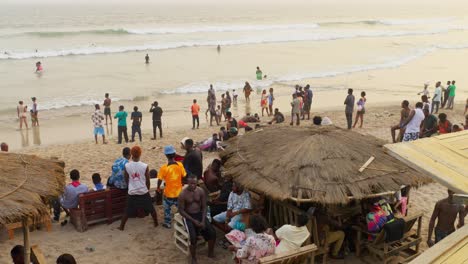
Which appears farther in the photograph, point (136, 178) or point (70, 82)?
point (70, 82)

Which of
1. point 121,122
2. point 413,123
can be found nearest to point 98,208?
point 413,123

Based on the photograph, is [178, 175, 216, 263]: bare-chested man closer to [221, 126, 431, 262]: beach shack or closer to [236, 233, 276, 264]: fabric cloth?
[221, 126, 431, 262]: beach shack

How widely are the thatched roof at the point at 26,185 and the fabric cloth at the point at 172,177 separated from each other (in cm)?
167

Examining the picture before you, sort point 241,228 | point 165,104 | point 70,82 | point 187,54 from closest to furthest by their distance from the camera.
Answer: point 241,228, point 165,104, point 70,82, point 187,54

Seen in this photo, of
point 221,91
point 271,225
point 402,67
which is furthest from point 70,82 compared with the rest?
point 271,225

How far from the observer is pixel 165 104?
24.4 meters

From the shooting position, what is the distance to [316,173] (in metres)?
7.21

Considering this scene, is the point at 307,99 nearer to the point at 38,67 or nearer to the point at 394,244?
the point at 394,244

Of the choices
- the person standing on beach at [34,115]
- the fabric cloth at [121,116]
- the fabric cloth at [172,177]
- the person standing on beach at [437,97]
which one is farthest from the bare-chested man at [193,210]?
the person standing on beach at [437,97]

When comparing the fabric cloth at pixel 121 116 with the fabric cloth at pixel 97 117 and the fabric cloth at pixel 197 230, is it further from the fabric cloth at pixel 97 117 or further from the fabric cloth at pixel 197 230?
the fabric cloth at pixel 197 230

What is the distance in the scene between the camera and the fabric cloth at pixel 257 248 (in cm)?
607

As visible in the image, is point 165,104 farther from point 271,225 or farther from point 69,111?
point 271,225

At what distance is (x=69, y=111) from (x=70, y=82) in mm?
7401

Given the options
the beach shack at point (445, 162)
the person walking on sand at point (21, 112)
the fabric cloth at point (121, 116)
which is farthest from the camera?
the person walking on sand at point (21, 112)
